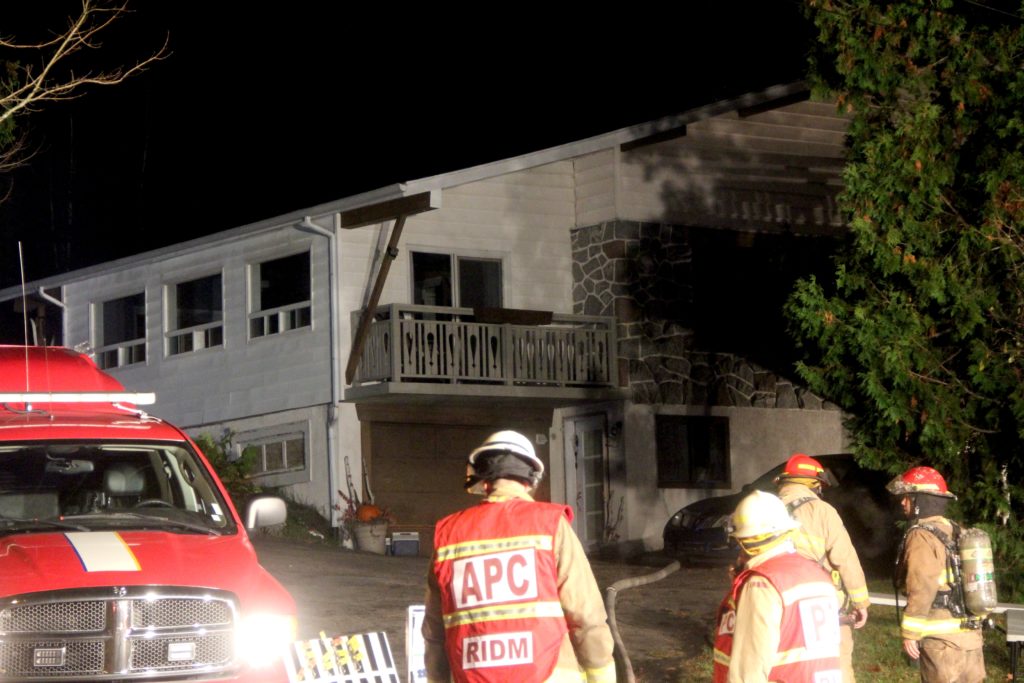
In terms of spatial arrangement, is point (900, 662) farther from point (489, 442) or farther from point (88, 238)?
point (88, 238)

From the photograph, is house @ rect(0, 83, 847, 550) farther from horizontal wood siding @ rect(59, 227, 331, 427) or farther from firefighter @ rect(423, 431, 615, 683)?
firefighter @ rect(423, 431, 615, 683)

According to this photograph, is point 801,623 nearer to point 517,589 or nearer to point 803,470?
point 517,589

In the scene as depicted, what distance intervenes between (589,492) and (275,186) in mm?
7993

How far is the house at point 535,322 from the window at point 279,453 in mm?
40

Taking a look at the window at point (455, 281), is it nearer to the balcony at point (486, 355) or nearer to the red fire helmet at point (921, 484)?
the balcony at point (486, 355)

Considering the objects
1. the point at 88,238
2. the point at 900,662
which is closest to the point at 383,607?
the point at 900,662

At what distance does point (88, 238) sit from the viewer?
32.6m

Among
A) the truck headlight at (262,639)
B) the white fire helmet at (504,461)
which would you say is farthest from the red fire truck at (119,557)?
the white fire helmet at (504,461)

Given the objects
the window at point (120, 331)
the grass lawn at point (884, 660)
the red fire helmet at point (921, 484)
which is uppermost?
the window at point (120, 331)

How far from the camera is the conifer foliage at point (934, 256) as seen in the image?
14.1 meters

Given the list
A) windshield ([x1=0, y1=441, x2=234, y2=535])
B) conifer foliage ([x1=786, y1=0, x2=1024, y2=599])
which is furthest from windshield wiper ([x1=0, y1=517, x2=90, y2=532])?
conifer foliage ([x1=786, y1=0, x2=1024, y2=599])

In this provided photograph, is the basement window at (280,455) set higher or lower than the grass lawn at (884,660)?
higher

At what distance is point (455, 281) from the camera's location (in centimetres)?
2486

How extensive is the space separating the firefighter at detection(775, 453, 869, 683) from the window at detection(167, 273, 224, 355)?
18.5 m
